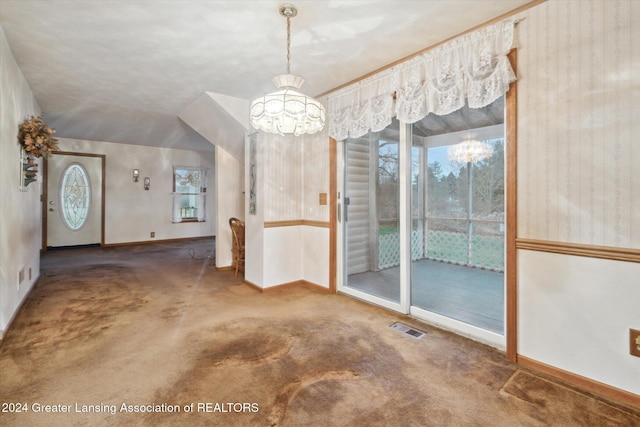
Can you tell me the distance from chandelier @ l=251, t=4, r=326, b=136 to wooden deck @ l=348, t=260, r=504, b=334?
1.79 metres

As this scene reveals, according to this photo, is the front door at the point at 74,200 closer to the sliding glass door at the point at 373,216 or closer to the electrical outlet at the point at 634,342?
the sliding glass door at the point at 373,216

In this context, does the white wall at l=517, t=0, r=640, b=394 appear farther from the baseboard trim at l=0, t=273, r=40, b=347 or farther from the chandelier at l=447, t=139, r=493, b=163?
the baseboard trim at l=0, t=273, r=40, b=347

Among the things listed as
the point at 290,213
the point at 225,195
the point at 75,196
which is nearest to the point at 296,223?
the point at 290,213

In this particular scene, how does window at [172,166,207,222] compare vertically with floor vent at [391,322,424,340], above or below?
above

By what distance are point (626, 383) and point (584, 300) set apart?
47cm

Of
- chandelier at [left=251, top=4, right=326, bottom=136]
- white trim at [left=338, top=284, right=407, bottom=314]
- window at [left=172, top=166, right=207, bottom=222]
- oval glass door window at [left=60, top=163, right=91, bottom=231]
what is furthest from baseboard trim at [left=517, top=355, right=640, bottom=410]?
oval glass door window at [left=60, top=163, right=91, bottom=231]

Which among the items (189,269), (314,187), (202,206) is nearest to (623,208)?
(314,187)

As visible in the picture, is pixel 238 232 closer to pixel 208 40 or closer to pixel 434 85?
pixel 208 40

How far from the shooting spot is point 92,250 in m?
6.46

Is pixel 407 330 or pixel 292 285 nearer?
pixel 407 330

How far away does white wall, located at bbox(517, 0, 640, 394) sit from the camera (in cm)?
171

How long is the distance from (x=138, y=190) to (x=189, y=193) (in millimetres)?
1171

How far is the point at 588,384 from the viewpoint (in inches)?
72.2

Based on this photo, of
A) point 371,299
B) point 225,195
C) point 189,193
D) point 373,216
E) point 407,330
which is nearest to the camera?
point 407,330
